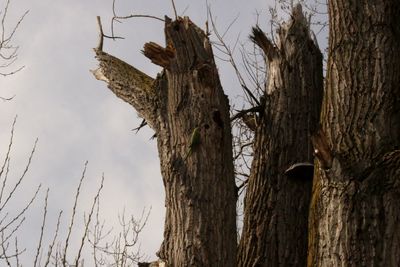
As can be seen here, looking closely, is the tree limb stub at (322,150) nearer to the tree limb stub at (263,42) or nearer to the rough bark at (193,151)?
the rough bark at (193,151)

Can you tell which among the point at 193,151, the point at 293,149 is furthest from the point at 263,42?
the point at 193,151

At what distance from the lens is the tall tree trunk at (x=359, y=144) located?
382 cm

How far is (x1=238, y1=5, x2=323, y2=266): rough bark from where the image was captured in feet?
15.5

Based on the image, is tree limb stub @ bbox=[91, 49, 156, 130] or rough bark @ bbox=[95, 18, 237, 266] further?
tree limb stub @ bbox=[91, 49, 156, 130]

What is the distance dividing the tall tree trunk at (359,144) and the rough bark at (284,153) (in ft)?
1.84

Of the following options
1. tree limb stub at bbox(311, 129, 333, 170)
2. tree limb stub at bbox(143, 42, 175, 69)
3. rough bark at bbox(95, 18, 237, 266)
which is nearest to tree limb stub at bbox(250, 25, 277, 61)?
rough bark at bbox(95, 18, 237, 266)

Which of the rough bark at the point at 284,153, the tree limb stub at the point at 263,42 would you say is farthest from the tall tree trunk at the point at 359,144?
the tree limb stub at the point at 263,42

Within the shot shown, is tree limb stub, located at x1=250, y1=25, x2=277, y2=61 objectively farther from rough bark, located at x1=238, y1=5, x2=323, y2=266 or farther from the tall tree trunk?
the tall tree trunk

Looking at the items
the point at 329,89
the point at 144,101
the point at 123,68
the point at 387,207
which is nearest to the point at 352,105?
the point at 329,89

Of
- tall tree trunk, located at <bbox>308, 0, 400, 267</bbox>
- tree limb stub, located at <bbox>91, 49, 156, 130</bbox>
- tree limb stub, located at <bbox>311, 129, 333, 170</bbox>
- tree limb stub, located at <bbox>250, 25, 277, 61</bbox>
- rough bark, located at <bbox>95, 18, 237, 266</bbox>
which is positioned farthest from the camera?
tree limb stub, located at <bbox>250, 25, 277, 61</bbox>

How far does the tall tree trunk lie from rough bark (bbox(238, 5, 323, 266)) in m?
0.56

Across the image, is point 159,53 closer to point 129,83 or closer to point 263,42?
point 129,83

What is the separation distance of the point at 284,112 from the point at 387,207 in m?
1.43

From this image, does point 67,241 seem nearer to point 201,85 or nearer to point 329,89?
point 201,85
